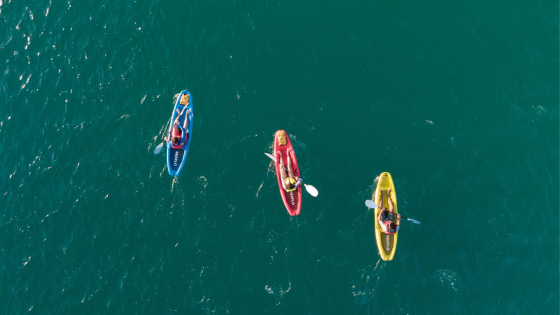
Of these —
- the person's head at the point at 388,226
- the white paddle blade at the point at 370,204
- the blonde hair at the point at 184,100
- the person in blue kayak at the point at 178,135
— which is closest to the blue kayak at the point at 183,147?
the blonde hair at the point at 184,100

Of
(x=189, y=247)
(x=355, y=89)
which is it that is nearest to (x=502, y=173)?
(x=355, y=89)

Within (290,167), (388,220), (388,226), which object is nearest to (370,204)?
(388,220)

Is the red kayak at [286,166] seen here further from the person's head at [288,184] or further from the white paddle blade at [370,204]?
the white paddle blade at [370,204]

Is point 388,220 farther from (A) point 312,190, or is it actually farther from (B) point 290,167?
(B) point 290,167

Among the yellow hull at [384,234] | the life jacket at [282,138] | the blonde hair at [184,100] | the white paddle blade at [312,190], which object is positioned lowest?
the yellow hull at [384,234]

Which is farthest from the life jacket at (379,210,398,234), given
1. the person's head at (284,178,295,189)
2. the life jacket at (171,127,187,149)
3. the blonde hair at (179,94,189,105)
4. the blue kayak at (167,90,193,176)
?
the blonde hair at (179,94,189,105)

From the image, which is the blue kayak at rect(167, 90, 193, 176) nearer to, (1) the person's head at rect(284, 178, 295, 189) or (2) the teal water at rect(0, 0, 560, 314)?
(2) the teal water at rect(0, 0, 560, 314)

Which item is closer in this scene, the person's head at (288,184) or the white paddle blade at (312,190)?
the white paddle blade at (312,190)
